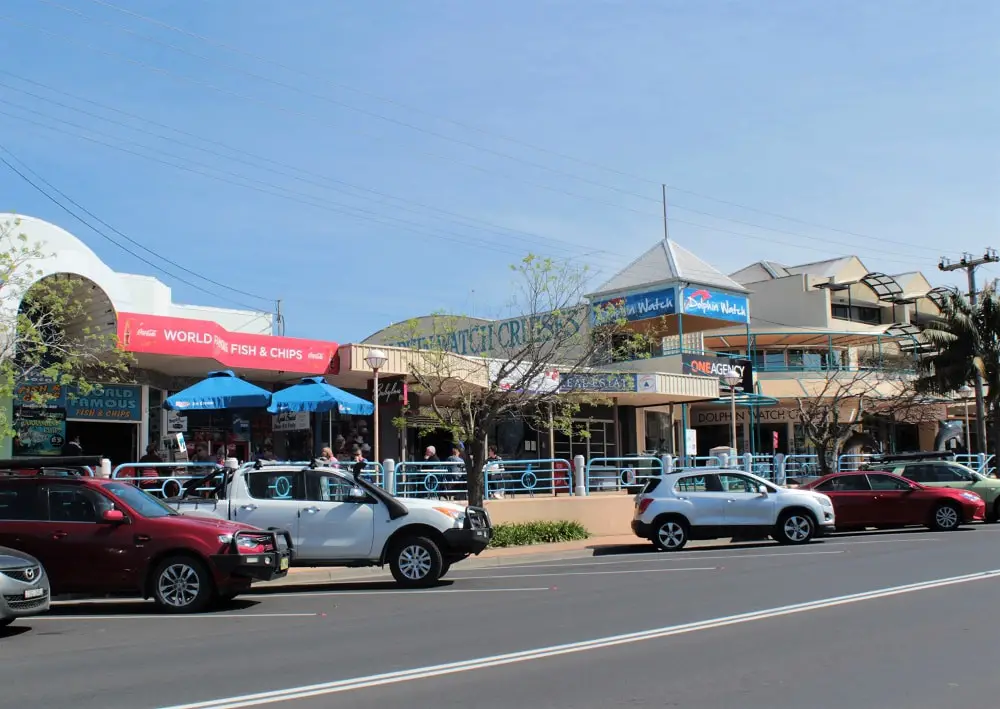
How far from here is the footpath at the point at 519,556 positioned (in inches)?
630

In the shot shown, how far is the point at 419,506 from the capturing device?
14.3 m

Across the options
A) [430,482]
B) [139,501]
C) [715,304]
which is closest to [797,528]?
[430,482]

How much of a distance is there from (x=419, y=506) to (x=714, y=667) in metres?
6.96

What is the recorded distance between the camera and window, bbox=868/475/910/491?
2203cm

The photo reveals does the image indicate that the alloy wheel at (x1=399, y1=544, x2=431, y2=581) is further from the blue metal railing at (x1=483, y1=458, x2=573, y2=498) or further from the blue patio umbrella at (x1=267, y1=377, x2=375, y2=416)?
the blue metal railing at (x1=483, y1=458, x2=573, y2=498)

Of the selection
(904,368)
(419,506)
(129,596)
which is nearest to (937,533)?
(419,506)

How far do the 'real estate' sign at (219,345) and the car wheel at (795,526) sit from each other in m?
11.6

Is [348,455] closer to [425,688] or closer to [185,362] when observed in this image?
[185,362]

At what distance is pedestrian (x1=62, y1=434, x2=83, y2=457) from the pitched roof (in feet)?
66.9

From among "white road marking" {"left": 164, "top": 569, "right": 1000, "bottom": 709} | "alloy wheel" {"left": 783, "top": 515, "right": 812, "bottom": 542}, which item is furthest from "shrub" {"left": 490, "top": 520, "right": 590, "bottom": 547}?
"white road marking" {"left": 164, "top": 569, "right": 1000, "bottom": 709}

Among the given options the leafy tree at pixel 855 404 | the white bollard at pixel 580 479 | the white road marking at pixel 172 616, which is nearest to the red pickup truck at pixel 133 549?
→ the white road marking at pixel 172 616

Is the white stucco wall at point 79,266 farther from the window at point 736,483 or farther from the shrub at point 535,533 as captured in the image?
the window at point 736,483

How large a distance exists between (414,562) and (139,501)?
384 cm

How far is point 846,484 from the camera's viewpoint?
22.4 meters
